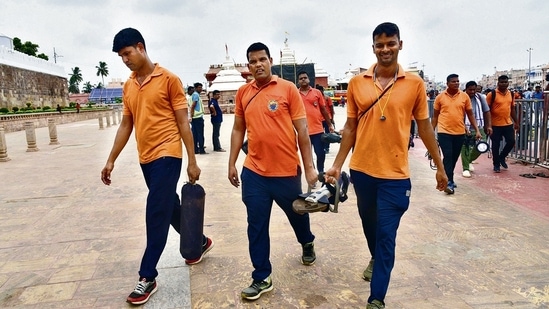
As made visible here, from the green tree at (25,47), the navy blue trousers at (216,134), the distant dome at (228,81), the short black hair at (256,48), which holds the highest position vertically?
the green tree at (25,47)

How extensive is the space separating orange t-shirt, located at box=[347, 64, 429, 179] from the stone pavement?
0.88 m

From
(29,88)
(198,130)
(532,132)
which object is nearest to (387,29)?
(532,132)

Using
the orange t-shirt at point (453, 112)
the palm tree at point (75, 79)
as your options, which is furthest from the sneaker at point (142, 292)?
the palm tree at point (75, 79)

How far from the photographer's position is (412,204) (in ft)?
16.8

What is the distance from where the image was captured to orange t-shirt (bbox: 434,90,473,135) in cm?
560

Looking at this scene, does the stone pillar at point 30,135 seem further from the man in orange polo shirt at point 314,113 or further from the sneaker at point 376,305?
the sneaker at point 376,305

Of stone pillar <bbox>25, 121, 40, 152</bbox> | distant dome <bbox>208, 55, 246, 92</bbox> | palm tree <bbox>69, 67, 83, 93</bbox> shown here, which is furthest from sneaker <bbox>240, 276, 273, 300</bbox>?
palm tree <bbox>69, 67, 83, 93</bbox>

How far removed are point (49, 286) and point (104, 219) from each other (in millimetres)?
1719

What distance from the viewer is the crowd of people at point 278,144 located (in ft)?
8.54

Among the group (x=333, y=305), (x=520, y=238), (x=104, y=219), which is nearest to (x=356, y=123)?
(x=333, y=305)

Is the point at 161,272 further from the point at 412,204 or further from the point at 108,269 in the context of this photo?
the point at 412,204

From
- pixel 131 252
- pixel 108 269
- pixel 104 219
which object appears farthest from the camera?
pixel 104 219

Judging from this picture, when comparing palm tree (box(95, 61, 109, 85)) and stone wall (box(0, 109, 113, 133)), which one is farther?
palm tree (box(95, 61, 109, 85))

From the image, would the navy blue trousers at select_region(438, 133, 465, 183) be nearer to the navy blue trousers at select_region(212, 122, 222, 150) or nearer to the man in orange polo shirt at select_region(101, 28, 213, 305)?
the man in orange polo shirt at select_region(101, 28, 213, 305)
